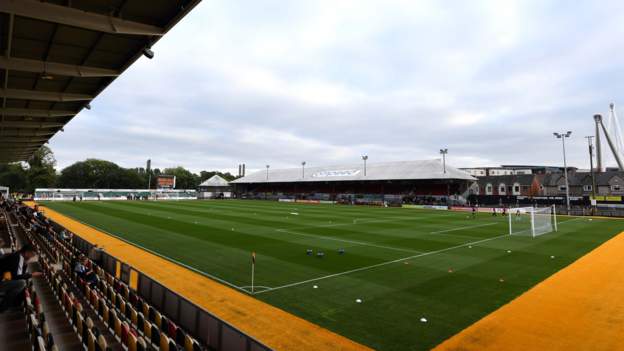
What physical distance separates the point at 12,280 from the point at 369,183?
7809 cm

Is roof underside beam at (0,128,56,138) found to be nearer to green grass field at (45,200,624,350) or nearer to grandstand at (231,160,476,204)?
green grass field at (45,200,624,350)

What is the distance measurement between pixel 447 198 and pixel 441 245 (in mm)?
47886

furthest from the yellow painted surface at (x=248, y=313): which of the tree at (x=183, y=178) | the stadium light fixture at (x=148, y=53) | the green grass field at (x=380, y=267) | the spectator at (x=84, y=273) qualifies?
the tree at (x=183, y=178)

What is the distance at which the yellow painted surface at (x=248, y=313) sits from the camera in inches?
322

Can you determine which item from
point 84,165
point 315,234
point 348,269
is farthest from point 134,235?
point 84,165

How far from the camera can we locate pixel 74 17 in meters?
8.05

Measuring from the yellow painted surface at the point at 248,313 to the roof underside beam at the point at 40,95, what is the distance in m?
8.04

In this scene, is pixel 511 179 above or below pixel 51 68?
below

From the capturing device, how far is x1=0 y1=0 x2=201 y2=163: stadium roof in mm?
7969

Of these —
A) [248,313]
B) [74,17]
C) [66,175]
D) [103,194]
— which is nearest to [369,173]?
[103,194]

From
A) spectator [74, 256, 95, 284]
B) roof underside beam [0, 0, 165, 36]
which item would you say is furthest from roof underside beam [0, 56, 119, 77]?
spectator [74, 256, 95, 284]

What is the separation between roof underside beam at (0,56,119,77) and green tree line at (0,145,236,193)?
107m

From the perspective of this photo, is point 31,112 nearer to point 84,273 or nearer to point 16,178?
point 84,273

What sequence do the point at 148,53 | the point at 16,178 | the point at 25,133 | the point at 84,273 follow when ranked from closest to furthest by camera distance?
the point at 148,53 → the point at 84,273 → the point at 25,133 → the point at 16,178
